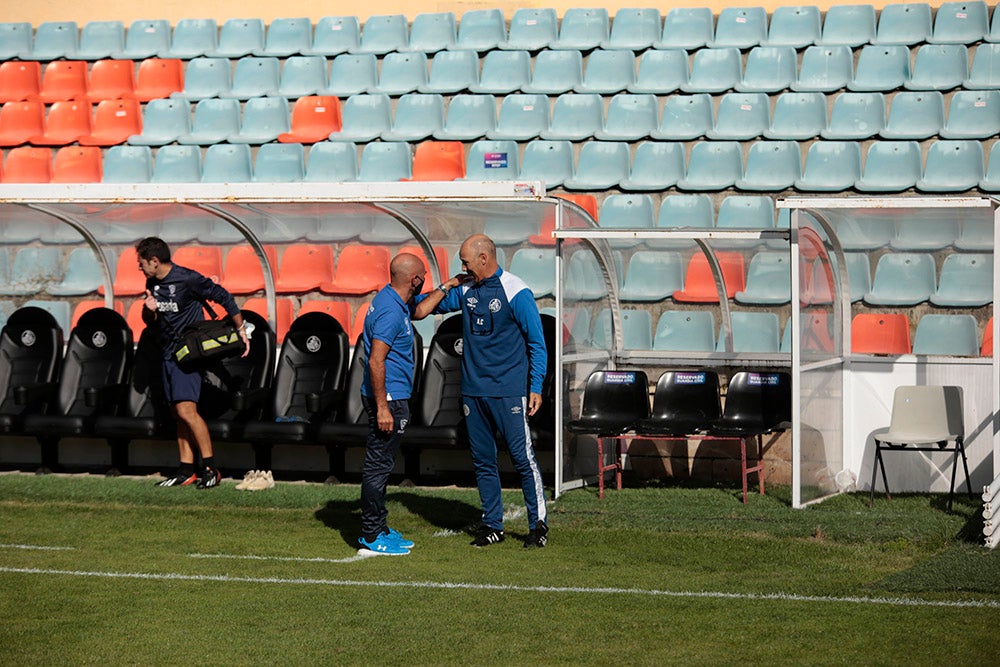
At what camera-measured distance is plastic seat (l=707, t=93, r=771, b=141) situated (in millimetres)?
14438

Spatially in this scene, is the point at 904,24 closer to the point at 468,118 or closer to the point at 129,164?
the point at 468,118

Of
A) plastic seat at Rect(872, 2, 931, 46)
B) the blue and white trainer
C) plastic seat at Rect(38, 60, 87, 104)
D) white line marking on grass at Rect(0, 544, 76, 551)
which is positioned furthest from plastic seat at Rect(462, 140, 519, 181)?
white line marking on grass at Rect(0, 544, 76, 551)

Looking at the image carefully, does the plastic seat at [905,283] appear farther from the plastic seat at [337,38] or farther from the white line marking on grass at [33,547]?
the plastic seat at [337,38]

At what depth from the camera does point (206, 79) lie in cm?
1697

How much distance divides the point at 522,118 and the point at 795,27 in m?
3.19

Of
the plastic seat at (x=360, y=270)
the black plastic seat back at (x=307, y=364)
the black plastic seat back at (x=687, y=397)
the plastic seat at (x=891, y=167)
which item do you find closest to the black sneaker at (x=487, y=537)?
the black plastic seat back at (x=687, y=397)

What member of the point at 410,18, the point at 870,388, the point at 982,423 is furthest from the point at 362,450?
the point at 410,18

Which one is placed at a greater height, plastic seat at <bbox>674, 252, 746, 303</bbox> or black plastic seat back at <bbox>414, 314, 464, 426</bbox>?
plastic seat at <bbox>674, 252, 746, 303</bbox>

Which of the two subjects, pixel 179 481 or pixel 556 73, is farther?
pixel 556 73

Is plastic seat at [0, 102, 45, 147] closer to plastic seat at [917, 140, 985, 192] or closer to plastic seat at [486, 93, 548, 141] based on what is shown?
plastic seat at [486, 93, 548, 141]

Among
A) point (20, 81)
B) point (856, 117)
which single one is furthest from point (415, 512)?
point (20, 81)

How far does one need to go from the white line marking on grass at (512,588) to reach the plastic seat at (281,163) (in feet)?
27.5

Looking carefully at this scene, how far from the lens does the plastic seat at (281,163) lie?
15602 millimetres

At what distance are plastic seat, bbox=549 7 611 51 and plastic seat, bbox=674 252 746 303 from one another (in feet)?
14.5
